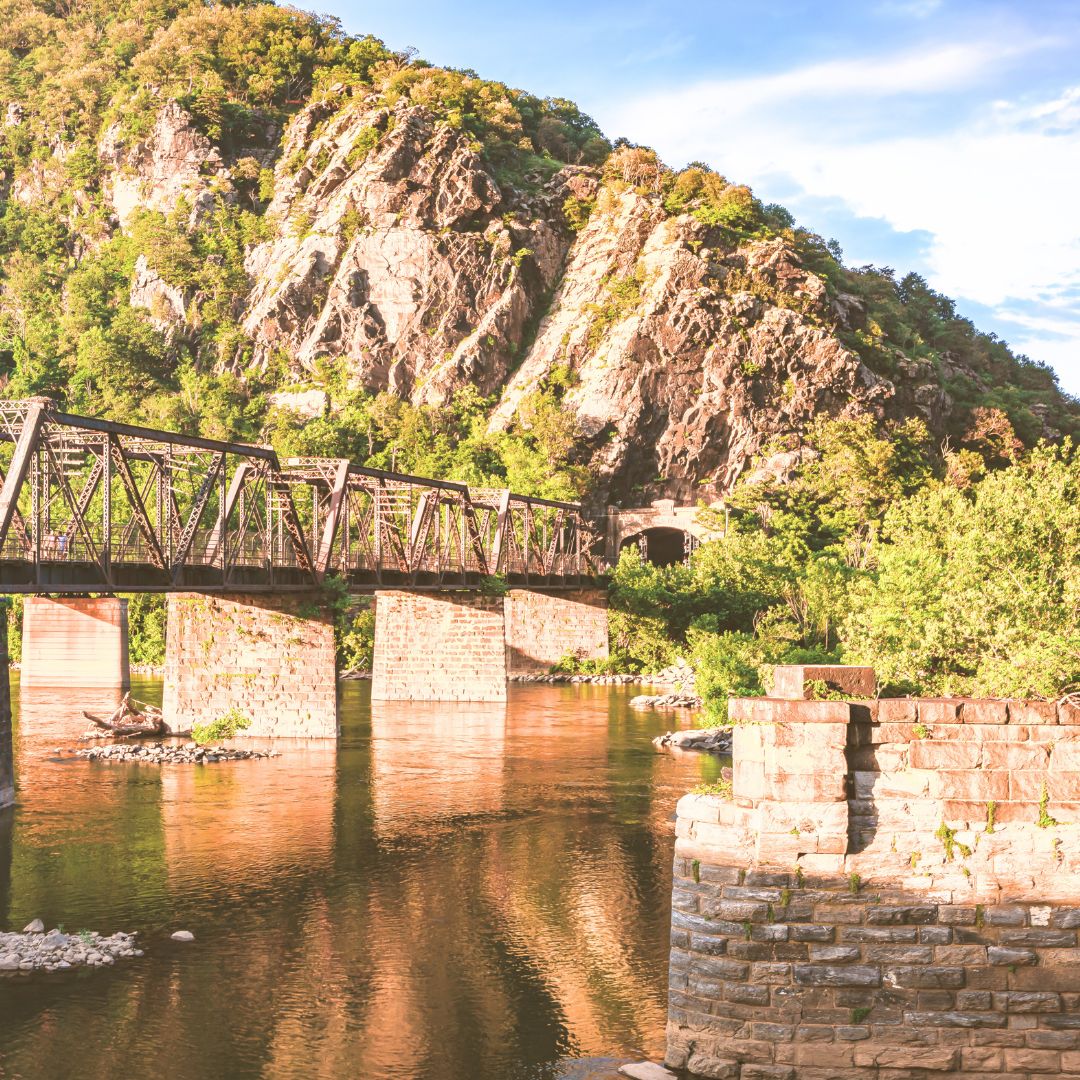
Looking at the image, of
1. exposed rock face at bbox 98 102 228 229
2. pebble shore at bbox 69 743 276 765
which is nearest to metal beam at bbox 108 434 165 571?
pebble shore at bbox 69 743 276 765

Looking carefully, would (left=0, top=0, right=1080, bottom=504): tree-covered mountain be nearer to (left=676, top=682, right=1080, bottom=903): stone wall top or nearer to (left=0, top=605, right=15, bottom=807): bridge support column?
(left=0, top=605, right=15, bottom=807): bridge support column

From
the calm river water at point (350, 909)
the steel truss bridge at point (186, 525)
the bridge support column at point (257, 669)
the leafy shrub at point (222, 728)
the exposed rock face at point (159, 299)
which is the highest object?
the exposed rock face at point (159, 299)

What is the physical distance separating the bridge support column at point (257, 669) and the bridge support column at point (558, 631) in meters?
30.9

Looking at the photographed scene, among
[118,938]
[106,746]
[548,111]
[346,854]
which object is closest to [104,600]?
[106,746]

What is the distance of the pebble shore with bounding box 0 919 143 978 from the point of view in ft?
57.8

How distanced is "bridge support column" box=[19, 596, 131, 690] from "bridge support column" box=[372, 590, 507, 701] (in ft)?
45.7

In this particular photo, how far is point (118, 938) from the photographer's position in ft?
62.1

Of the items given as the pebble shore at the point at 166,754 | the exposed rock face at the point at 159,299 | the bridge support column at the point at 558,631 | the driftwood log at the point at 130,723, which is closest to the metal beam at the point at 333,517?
the pebble shore at the point at 166,754

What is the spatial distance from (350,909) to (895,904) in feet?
39.1

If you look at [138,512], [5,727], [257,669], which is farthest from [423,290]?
[5,727]

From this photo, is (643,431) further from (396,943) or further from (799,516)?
(396,943)

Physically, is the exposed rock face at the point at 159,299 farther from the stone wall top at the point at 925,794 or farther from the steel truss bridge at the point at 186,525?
the stone wall top at the point at 925,794

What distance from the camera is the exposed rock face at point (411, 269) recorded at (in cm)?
9962

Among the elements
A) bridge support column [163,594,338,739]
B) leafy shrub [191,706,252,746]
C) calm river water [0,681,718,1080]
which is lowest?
calm river water [0,681,718,1080]
